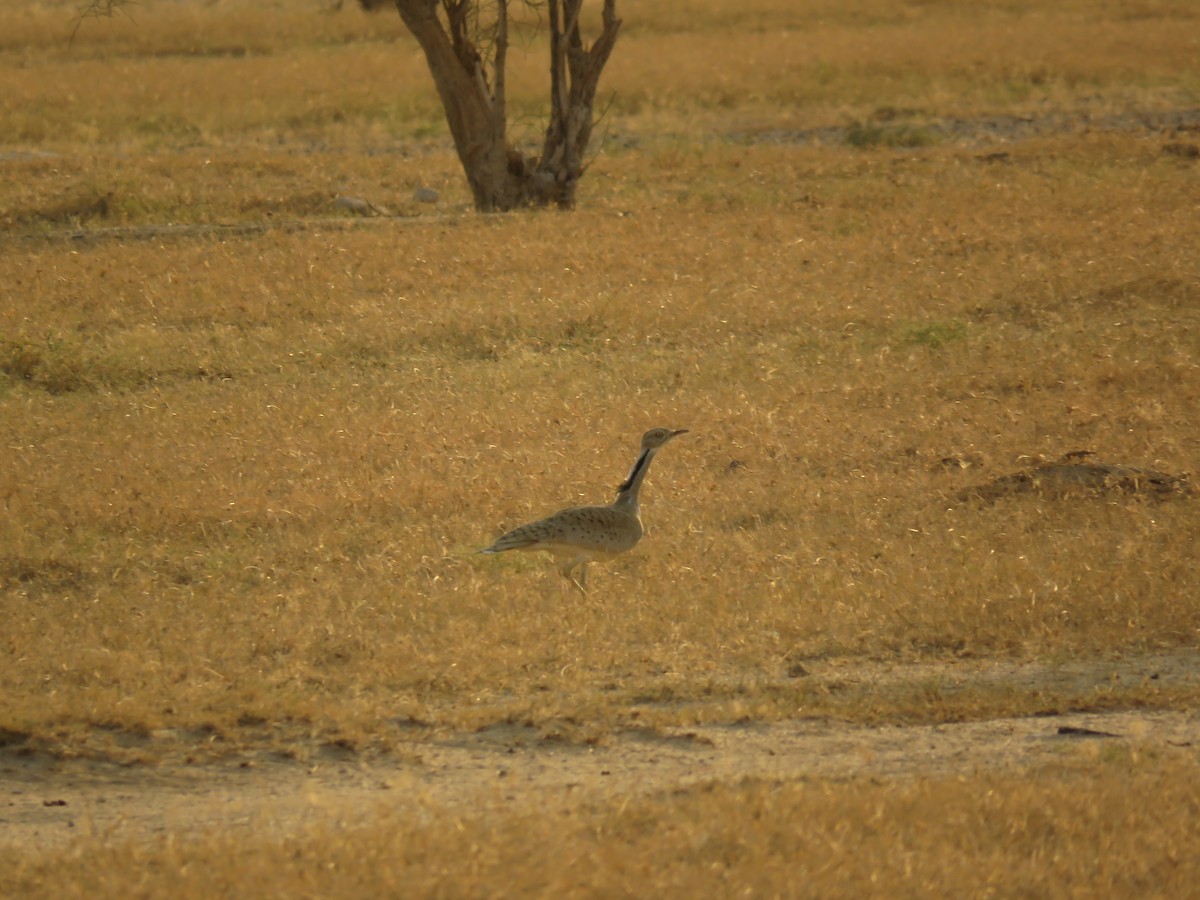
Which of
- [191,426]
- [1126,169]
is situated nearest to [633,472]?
[191,426]

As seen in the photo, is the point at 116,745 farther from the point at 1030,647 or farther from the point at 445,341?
the point at 445,341

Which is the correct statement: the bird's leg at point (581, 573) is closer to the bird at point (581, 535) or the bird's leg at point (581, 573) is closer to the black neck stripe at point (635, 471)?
the bird at point (581, 535)

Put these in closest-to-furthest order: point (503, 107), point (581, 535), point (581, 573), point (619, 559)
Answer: point (581, 535), point (581, 573), point (619, 559), point (503, 107)

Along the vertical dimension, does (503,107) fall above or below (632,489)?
below

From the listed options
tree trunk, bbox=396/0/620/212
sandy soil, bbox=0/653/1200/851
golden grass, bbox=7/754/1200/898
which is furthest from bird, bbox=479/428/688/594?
tree trunk, bbox=396/0/620/212

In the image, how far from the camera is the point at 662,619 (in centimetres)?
685

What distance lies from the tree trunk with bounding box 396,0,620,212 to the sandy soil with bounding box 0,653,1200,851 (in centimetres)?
1249

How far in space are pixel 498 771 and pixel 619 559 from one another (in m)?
2.49

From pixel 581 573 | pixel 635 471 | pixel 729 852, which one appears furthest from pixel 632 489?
pixel 729 852

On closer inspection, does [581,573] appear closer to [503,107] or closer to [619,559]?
[619,559]

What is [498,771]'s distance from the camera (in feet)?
17.7

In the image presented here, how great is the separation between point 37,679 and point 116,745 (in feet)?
2.43

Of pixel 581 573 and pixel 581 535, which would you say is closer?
pixel 581 535

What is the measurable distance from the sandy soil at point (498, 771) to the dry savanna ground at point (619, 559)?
22 mm
